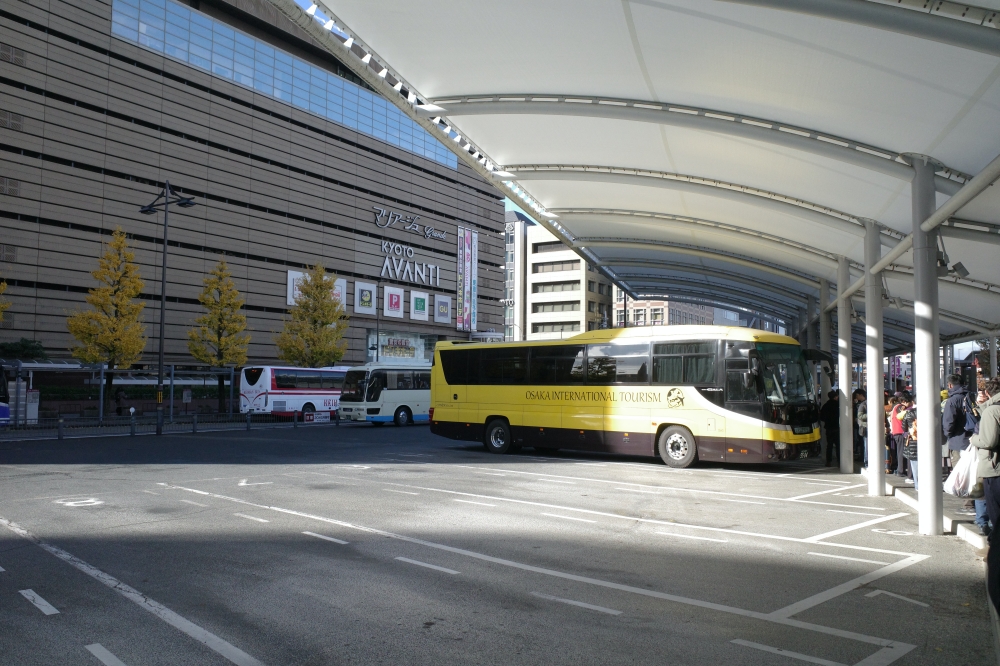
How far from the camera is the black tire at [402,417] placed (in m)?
35.3

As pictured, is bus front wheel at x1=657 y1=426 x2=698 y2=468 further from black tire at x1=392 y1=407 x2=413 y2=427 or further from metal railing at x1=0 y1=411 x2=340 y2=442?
black tire at x1=392 y1=407 x2=413 y2=427

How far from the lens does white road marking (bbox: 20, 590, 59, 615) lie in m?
5.68

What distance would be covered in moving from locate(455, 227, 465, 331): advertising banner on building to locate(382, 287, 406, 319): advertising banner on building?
7054mm

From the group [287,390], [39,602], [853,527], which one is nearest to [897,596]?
[853,527]

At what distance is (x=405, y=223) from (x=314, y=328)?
16472 millimetres

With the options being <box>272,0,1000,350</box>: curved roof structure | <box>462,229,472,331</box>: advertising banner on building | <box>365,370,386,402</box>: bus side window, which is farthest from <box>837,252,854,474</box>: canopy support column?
<box>462,229,472,331</box>: advertising banner on building

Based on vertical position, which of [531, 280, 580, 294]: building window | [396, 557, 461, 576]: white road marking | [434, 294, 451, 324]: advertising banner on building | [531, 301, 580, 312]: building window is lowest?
[396, 557, 461, 576]: white road marking

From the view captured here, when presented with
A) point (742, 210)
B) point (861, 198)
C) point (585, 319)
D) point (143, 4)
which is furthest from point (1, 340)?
point (585, 319)

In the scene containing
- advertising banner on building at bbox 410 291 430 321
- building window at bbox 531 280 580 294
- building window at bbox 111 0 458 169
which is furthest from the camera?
building window at bbox 531 280 580 294

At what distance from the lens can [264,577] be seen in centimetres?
673

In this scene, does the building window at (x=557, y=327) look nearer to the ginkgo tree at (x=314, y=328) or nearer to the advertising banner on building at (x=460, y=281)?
the advertising banner on building at (x=460, y=281)

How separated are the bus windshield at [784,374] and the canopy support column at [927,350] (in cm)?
665

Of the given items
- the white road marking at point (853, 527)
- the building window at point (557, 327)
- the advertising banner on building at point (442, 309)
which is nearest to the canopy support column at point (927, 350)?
the white road marking at point (853, 527)

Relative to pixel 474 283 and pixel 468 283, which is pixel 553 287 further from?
pixel 468 283
